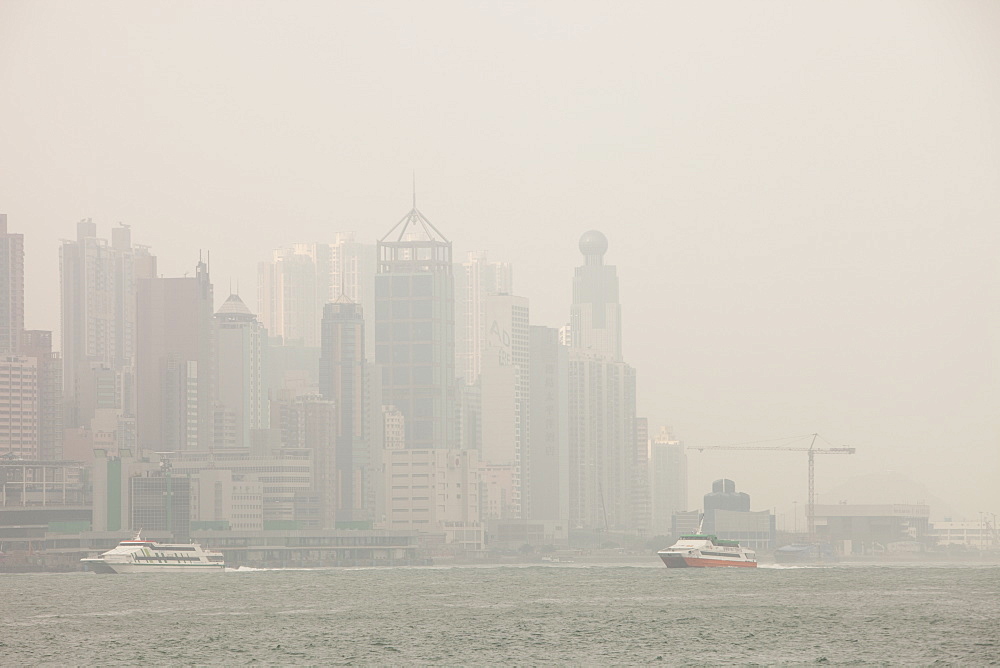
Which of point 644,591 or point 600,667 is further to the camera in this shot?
point 644,591

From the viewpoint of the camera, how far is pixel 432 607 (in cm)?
15012

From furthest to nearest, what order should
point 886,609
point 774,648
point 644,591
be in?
point 644,591 < point 886,609 < point 774,648

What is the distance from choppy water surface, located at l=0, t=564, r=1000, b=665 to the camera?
10119 centimetres

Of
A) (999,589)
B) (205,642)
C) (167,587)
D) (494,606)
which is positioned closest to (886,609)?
(494,606)

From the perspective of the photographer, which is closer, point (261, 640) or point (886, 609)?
point (261, 640)

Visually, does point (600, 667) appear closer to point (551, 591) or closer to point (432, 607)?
point (432, 607)

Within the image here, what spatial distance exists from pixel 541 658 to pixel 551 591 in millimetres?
83303

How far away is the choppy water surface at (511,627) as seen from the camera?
3984 inches

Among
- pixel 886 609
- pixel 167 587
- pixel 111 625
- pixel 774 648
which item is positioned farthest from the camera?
pixel 167 587

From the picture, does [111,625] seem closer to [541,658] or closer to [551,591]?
[541,658]

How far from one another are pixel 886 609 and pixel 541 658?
5211 centimetres

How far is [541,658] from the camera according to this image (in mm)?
99812

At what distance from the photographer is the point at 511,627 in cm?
12275

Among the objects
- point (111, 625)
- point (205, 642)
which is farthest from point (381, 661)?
point (111, 625)
